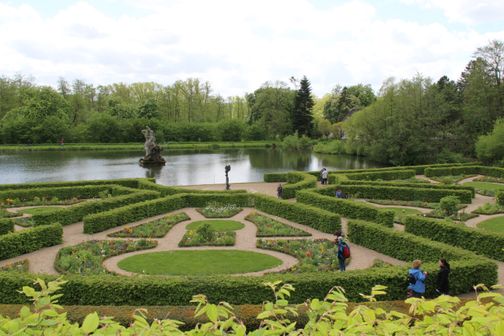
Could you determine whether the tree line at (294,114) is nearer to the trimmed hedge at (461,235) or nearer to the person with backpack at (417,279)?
the trimmed hedge at (461,235)

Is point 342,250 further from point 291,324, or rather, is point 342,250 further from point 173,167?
point 173,167

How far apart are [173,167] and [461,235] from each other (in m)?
36.0

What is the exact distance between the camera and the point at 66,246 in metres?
16.5

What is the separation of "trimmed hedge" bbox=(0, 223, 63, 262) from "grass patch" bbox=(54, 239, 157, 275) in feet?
4.30

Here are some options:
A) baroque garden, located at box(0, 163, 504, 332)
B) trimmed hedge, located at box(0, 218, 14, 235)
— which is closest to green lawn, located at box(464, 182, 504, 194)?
baroque garden, located at box(0, 163, 504, 332)

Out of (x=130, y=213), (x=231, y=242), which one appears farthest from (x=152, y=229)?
(x=231, y=242)

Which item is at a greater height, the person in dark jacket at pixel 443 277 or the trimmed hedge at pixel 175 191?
the trimmed hedge at pixel 175 191

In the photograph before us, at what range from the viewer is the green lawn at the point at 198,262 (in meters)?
13.9

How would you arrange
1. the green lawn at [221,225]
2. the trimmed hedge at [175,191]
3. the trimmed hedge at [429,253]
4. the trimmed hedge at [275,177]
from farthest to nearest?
1. the trimmed hedge at [275,177]
2. the trimmed hedge at [175,191]
3. the green lawn at [221,225]
4. the trimmed hedge at [429,253]

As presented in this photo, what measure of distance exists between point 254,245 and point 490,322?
14.4 meters

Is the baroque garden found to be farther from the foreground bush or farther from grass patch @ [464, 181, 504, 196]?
the foreground bush

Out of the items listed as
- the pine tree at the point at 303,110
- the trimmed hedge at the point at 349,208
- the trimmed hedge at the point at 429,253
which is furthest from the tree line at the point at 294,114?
the trimmed hedge at the point at 429,253

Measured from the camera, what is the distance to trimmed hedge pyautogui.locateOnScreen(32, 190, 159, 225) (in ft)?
62.7

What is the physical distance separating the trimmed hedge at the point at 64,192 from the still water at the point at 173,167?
10368 mm
